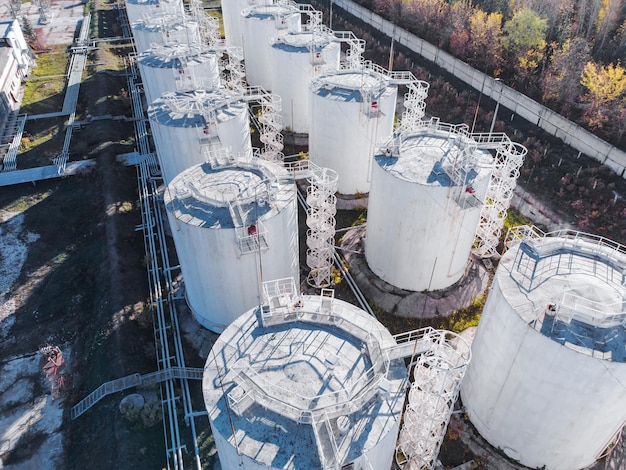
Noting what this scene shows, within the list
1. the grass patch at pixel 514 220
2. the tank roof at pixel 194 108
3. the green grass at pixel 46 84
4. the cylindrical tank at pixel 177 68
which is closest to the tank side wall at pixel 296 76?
the cylindrical tank at pixel 177 68

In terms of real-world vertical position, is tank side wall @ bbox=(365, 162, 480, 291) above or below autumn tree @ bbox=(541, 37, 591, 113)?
below

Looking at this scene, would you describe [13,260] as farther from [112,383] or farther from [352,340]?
[352,340]

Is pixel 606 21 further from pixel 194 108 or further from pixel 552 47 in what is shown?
pixel 194 108

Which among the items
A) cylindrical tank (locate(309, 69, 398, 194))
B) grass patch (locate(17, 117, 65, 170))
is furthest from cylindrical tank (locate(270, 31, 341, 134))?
grass patch (locate(17, 117, 65, 170))

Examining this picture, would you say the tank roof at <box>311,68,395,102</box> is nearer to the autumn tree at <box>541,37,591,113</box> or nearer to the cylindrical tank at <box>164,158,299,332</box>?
the cylindrical tank at <box>164,158,299,332</box>

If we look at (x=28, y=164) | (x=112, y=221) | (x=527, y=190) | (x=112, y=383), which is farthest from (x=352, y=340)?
(x=28, y=164)
